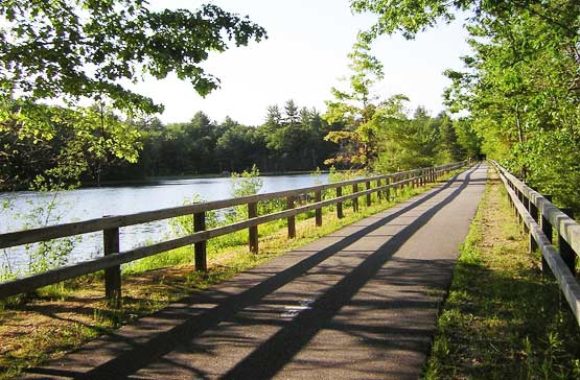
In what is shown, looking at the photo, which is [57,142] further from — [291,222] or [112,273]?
[291,222]

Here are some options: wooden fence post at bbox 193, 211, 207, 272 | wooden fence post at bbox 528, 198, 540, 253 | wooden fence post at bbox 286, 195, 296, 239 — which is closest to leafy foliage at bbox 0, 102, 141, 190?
wooden fence post at bbox 193, 211, 207, 272

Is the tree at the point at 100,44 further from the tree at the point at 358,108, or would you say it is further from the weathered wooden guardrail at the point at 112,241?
the tree at the point at 358,108

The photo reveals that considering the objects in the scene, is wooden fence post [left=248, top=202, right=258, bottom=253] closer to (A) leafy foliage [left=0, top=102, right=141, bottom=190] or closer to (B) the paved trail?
(B) the paved trail

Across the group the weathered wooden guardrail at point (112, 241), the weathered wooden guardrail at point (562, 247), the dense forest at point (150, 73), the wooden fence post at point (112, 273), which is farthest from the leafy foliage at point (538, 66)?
the wooden fence post at point (112, 273)

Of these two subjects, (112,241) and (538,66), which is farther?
(538,66)

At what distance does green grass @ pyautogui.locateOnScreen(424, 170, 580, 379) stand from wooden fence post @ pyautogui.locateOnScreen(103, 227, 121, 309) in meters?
3.70

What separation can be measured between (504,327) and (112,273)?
4349 millimetres

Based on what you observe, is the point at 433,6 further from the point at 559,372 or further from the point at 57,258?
the point at 57,258

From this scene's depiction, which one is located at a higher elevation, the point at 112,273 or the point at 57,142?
the point at 57,142

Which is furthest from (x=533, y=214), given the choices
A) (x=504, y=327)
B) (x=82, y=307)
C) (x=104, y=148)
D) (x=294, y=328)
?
(x=104, y=148)

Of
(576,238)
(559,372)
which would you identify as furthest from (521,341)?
(576,238)

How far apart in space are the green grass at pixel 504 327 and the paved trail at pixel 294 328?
20 centimetres

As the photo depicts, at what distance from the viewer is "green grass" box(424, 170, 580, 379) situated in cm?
410

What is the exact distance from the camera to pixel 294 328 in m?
5.22
